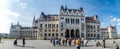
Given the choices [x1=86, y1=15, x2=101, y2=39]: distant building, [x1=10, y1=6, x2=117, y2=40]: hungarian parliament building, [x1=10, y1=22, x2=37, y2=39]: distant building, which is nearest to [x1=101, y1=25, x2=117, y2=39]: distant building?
[x1=10, y1=6, x2=117, y2=40]: hungarian parliament building

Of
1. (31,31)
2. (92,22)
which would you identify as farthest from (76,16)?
(31,31)

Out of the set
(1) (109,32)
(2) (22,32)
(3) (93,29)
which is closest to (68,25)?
(3) (93,29)

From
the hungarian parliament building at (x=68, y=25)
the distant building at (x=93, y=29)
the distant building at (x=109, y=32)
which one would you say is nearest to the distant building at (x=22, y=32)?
the hungarian parliament building at (x=68, y=25)

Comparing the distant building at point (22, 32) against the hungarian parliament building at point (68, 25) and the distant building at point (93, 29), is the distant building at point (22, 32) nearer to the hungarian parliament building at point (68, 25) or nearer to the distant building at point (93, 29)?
the hungarian parliament building at point (68, 25)

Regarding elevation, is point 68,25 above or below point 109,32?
Answer: above

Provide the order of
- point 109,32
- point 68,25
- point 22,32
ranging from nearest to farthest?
1. point 68,25
2. point 22,32
3. point 109,32

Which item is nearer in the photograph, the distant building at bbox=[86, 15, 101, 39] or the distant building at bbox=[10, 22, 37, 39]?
the distant building at bbox=[86, 15, 101, 39]

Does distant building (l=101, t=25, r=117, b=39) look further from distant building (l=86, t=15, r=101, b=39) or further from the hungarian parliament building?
distant building (l=86, t=15, r=101, b=39)

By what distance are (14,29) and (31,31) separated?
56.7 feet

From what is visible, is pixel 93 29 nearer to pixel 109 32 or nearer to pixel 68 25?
pixel 68 25

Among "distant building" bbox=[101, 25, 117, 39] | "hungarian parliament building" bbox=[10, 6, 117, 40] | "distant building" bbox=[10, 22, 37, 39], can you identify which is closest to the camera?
"hungarian parliament building" bbox=[10, 6, 117, 40]

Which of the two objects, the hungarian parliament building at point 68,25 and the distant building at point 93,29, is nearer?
the hungarian parliament building at point 68,25

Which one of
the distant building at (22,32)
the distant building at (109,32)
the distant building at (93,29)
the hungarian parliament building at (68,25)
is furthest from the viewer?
the distant building at (109,32)

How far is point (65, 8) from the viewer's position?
10488 centimetres
